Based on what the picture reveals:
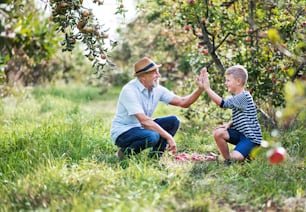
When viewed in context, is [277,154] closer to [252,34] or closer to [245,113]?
[245,113]

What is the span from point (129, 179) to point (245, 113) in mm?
1596

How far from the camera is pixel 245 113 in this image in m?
5.18

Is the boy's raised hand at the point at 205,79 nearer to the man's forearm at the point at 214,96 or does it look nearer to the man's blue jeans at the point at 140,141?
the man's forearm at the point at 214,96

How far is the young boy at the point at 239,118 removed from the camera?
5113 mm

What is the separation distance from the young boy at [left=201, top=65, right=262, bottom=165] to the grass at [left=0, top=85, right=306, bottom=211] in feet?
0.62

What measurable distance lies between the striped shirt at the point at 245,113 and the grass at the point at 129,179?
291mm

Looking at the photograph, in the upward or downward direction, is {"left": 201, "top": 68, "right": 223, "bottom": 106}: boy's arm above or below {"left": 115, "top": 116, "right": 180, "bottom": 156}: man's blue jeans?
above

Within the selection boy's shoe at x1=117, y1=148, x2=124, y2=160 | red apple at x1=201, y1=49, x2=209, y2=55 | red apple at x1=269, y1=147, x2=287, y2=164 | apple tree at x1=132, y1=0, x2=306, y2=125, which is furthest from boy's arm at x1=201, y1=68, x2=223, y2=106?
red apple at x1=269, y1=147, x2=287, y2=164

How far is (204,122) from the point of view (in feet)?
25.8

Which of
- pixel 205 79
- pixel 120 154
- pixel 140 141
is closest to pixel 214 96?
pixel 205 79

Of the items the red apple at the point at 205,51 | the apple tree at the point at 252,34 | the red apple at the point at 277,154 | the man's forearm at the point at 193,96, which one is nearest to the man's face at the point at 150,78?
the man's forearm at the point at 193,96

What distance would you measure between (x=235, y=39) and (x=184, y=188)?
132 inches

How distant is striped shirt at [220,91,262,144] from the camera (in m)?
5.12

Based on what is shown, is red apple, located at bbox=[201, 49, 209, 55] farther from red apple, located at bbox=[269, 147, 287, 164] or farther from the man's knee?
red apple, located at bbox=[269, 147, 287, 164]
